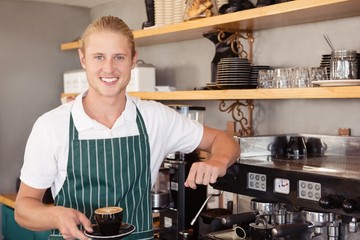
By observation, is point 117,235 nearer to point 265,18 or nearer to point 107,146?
point 107,146

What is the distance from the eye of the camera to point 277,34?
2656 mm

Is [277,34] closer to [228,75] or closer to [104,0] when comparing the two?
[228,75]

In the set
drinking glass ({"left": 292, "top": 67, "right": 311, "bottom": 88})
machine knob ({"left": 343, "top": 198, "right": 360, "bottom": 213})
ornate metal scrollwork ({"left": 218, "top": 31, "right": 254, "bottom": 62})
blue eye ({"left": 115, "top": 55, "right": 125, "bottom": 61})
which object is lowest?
machine knob ({"left": 343, "top": 198, "right": 360, "bottom": 213})

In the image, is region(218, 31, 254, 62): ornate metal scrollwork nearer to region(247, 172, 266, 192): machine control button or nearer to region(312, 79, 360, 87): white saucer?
region(312, 79, 360, 87): white saucer

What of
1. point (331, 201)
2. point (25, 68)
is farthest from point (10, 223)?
point (331, 201)

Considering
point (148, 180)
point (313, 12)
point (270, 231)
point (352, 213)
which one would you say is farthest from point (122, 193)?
point (313, 12)

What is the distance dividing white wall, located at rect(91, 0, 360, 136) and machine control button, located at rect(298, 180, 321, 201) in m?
0.76

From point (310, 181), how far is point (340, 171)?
0.40 ft

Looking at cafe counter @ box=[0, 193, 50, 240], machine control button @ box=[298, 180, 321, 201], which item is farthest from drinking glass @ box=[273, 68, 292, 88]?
cafe counter @ box=[0, 193, 50, 240]

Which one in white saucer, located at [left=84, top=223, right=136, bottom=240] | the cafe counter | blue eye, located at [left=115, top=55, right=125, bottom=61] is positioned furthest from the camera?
the cafe counter

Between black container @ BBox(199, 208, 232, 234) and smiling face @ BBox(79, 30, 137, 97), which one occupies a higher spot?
smiling face @ BBox(79, 30, 137, 97)

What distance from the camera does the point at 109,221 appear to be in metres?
1.50

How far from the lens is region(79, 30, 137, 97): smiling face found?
1.69 meters

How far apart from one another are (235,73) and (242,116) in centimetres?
45
